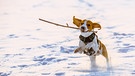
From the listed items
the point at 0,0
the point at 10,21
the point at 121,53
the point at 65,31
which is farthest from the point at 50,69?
the point at 0,0

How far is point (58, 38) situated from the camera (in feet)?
23.0

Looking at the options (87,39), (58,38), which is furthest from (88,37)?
(58,38)

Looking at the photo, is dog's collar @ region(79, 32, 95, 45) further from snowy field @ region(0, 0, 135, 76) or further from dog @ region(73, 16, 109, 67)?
snowy field @ region(0, 0, 135, 76)

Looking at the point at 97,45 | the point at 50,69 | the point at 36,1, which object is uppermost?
the point at 36,1

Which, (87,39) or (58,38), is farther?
(58,38)

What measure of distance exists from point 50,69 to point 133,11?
3984mm

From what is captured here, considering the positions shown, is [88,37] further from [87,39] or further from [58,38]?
[58,38]

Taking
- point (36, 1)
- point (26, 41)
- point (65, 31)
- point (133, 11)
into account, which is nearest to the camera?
point (26, 41)

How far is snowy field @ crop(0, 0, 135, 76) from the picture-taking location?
207 inches

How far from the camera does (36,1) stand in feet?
34.2

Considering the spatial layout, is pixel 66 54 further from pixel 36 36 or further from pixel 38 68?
pixel 36 36

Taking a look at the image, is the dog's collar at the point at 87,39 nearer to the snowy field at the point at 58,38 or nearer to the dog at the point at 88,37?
the dog at the point at 88,37

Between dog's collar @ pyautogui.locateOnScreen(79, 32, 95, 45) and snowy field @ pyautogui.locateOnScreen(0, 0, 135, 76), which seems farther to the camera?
snowy field @ pyautogui.locateOnScreen(0, 0, 135, 76)

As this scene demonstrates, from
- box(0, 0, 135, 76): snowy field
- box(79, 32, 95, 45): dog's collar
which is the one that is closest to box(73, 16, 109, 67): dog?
box(79, 32, 95, 45): dog's collar
